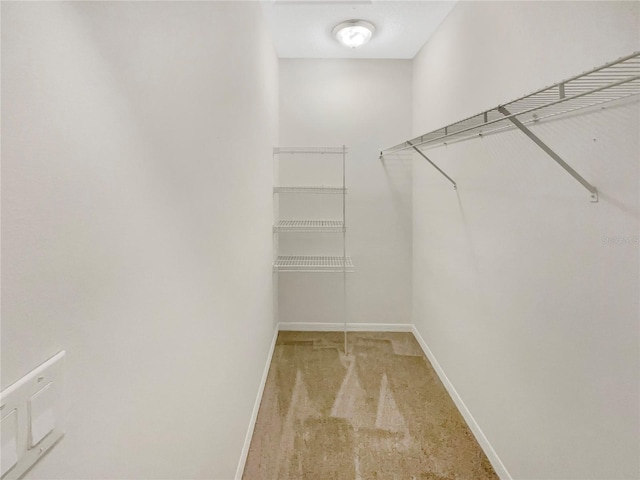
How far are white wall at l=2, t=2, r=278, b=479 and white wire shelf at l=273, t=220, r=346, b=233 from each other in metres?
1.46

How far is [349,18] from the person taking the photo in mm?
2248

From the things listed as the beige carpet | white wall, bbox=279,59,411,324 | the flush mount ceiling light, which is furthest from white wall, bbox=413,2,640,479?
white wall, bbox=279,59,411,324

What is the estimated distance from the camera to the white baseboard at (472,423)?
5.01 feet

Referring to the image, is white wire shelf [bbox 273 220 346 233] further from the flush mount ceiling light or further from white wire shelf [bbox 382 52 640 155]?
white wire shelf [bbox 382 52 640 155]

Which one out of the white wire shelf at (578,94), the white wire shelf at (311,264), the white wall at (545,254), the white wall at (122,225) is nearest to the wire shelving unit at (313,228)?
the white wire shelf at (311,264)

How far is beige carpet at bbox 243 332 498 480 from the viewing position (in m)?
1.58

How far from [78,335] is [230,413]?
106cm

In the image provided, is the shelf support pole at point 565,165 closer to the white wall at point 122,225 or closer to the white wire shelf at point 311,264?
the white wall at point 122,225

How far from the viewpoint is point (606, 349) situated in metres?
0.97

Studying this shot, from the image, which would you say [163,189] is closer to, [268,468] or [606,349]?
[606,349]

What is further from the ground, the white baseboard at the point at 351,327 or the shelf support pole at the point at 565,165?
the shelf support pole at the point at 565,165

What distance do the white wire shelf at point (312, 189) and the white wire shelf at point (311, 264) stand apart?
614mm

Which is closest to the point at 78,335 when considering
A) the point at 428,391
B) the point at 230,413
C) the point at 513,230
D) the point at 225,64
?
the point at 230,413

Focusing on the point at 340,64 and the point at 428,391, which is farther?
the point at 340,64
